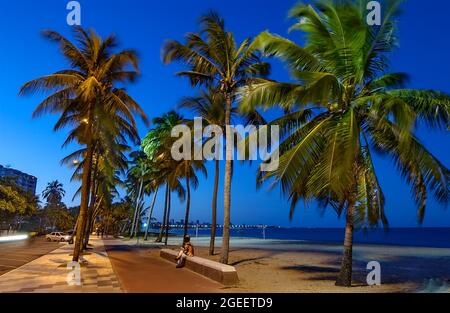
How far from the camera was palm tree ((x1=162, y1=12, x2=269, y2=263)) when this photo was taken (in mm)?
16703

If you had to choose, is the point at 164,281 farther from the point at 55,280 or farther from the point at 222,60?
the point at 222,60

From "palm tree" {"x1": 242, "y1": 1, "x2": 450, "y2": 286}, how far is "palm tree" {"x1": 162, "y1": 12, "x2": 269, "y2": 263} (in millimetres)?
5136

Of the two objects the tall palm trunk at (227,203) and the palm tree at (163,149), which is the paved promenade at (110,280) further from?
the palm tree at (163,149)

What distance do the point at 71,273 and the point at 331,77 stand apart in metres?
11.2

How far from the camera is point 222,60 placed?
17.3 meters

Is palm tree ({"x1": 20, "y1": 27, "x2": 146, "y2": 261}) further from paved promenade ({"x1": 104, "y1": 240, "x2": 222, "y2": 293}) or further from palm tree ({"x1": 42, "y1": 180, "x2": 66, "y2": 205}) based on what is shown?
palm tree ({"x1": 42, "y1": 180, "x2": 66, "y2": 205})

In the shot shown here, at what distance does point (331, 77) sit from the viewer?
10.3m

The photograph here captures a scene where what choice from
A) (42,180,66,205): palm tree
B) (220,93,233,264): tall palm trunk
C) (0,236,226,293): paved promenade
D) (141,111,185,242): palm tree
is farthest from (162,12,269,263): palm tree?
(42,180,66,205): palm tree

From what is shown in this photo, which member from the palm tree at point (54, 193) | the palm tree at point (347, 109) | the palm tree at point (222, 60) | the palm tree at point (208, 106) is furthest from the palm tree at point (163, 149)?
→ the palm tree at point (54, 193)

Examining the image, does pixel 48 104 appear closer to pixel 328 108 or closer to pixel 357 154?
pixel 328 108

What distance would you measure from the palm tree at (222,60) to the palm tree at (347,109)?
5.14 m

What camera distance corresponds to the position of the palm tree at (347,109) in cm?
1021

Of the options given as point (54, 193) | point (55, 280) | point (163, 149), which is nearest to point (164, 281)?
point (55, 280)
